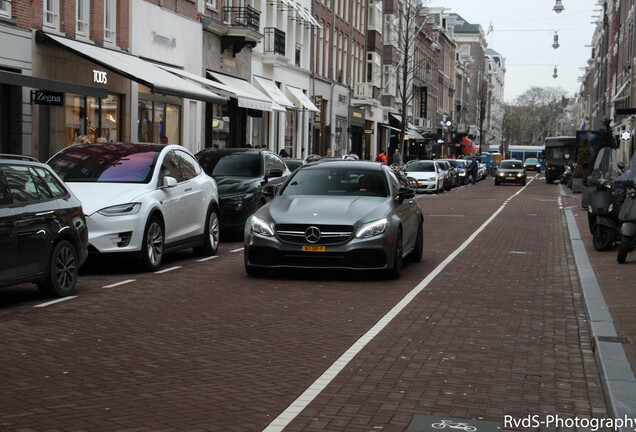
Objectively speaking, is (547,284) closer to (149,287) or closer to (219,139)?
(149,287)

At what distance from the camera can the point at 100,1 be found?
88.8 feet

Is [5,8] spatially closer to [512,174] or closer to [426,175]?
[426,175]

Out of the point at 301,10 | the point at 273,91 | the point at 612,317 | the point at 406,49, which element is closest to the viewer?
the point at 612,317

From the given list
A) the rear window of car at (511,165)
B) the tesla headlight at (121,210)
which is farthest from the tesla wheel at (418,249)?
the rear window of car at (511,165)

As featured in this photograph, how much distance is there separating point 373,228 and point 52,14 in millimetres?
15254

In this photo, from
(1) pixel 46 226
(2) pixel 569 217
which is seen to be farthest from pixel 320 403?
(2) pixel 569 217

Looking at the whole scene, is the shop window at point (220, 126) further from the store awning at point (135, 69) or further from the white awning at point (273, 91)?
the store awning at point (135, 69)

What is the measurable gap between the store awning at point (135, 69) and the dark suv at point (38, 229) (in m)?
13.2

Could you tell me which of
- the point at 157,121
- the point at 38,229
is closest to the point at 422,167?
the point at 157,121

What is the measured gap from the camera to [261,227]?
12250 mm

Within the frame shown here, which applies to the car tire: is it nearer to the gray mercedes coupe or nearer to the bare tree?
the gray mercedes coupe

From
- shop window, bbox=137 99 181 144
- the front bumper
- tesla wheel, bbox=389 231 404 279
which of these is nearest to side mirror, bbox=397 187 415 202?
tesla wheel, bbox=389 231 404 279

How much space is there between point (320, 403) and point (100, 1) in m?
22.9

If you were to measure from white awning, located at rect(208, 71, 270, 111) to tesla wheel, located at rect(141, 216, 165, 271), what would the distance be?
1822 centimetres
